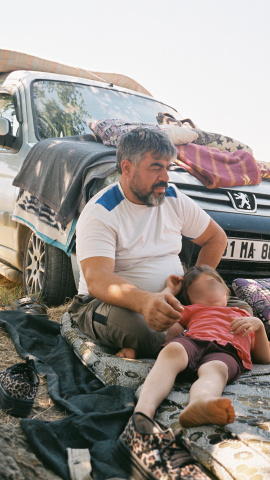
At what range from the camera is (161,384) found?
268 centimetres

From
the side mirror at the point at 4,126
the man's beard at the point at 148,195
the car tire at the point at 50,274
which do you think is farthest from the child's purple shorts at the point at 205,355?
the side mirror at the point at 4,126

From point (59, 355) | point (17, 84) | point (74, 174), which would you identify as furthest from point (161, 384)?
point (17, 84)

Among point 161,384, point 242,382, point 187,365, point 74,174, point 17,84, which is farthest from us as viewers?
point 17,84

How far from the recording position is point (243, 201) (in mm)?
4641

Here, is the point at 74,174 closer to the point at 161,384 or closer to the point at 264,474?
the point at 161,384

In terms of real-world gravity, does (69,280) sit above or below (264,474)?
below

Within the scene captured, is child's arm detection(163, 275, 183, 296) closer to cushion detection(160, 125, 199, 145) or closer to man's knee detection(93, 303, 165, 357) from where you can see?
man's knee detection(93, 303, 165, 357)

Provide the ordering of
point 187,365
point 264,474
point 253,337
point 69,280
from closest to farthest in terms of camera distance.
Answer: point 264,474 < point 187,365 < point 253,337 < point 69,280

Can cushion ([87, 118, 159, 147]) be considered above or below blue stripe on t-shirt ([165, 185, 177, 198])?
above

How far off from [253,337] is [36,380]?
4.03ft

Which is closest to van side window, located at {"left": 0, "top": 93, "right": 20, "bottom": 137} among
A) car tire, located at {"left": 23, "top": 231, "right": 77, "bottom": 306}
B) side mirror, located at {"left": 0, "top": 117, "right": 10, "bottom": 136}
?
side mirror, located at {"left": 0, "top": 117, "right": 10, "bottom": 136}

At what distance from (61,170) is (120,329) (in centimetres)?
174

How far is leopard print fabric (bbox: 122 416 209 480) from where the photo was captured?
2.06 metres

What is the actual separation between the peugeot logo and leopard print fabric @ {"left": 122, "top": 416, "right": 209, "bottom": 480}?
2.63 m
